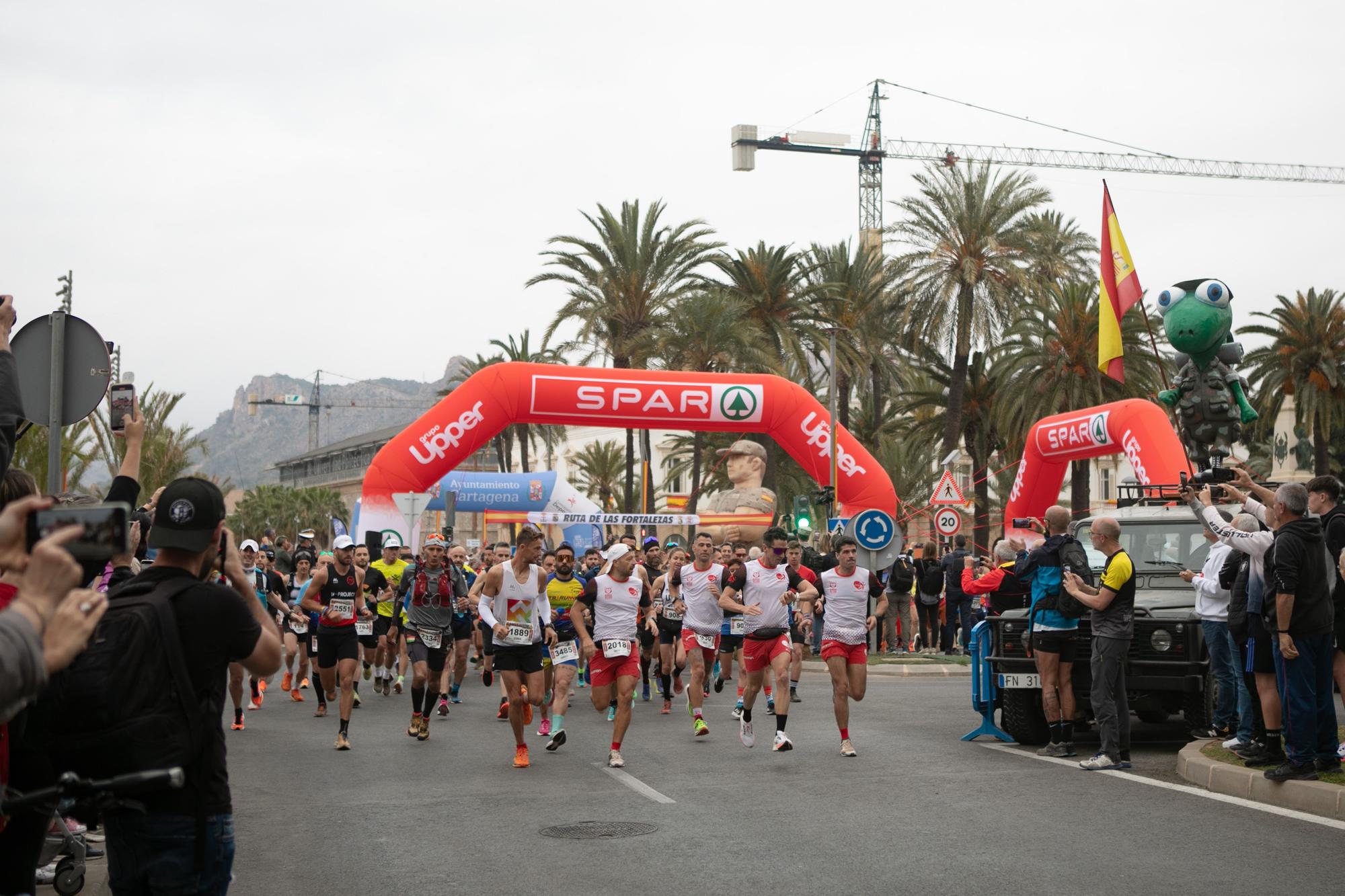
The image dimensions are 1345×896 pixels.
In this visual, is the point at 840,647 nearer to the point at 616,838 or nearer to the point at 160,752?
the point at 616,838

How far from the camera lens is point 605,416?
2533cm

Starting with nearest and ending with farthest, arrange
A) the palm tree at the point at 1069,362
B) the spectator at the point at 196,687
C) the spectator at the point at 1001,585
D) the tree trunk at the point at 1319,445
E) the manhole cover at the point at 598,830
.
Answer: the spectator at the point at 196,687
the manhole cover at the point at 598,830
the spectator at the point at 1001,585
the palm tree at the point at 1069,362
the tree trunk at the point at 1319,445

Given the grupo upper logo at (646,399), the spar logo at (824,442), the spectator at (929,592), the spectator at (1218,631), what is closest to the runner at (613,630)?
the spectator at (1218,631)

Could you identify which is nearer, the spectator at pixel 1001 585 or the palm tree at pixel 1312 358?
the spectator at pixel 1001 585

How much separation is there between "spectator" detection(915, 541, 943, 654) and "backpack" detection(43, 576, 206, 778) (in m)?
21.2

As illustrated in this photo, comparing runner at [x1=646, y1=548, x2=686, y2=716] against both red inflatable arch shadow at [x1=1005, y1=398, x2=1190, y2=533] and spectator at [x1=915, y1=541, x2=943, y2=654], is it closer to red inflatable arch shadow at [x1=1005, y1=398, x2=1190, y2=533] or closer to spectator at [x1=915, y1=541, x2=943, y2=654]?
spectator at [x1=915, y1=541, x2=943, y2=654]

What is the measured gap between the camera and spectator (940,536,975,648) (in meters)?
23.7

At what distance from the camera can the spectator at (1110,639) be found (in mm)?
11406

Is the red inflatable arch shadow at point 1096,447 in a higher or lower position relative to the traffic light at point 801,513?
higher

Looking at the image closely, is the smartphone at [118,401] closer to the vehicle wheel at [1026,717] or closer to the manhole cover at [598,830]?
the manhole cover at [598,830]

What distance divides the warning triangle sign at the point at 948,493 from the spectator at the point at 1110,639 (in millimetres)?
13613

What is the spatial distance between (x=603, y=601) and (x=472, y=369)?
5218cm

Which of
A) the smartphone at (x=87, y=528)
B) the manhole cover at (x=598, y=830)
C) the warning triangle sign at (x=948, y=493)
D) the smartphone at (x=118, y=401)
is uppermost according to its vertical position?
the warning triangle sign at (x=948, y=493)

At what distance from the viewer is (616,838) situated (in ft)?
28.0
